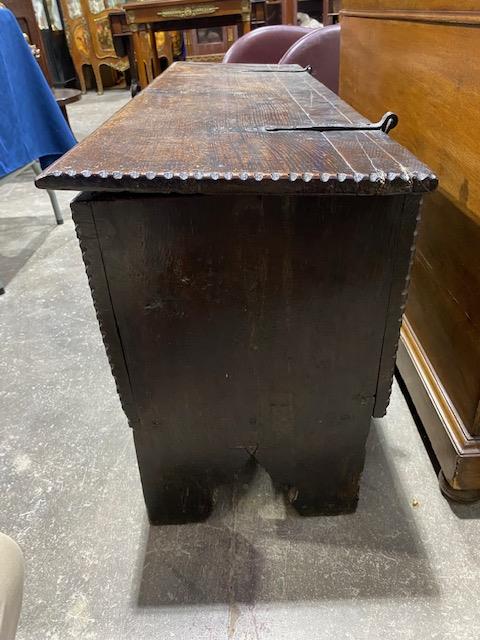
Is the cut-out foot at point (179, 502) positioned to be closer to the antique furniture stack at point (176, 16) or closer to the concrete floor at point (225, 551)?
the concrete floor at point (225, 551)

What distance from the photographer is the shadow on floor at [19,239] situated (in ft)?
6.26

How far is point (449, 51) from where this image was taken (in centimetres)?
78

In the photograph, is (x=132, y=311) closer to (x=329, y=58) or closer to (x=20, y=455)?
(x=20, y=455)

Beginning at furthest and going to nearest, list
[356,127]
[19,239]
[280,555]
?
[19,239]
[280,555]
[356,127]

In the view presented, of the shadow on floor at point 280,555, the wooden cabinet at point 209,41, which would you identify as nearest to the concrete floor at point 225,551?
the shadow on floor at point 280,555

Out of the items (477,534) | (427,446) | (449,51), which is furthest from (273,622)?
(449,51)

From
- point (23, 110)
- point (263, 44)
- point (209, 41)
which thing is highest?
point (263, 44)

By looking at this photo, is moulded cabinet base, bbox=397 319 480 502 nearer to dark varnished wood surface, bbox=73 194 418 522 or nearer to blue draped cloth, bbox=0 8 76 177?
dark varnished wood surface, bbox=73 194 418 522

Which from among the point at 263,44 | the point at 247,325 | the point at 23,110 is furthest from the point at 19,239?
the point at 247,325

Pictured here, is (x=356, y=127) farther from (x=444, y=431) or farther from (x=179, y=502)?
(x=179, y=502)

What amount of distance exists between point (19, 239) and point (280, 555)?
181 cm

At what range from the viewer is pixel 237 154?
611 millimetres

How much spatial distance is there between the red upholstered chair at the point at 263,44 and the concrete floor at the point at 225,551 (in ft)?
5.48

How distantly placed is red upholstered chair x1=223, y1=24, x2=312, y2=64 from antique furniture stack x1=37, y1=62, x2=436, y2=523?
1.48 metres
